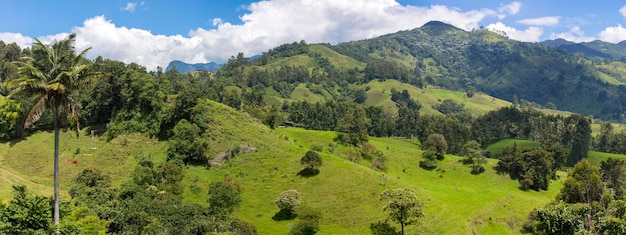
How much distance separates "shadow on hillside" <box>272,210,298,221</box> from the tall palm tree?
49.3 m

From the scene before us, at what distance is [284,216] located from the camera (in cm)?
7438

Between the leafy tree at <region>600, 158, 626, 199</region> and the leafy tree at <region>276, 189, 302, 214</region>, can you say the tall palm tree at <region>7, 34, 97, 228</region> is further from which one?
the leafy tree at <region>600, 158, 626, 199</region>

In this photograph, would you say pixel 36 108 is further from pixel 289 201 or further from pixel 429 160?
pixel 429 160

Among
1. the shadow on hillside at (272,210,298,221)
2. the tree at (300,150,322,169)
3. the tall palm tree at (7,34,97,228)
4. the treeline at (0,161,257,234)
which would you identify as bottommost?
the shadow on hillside at (272,210,298,221)

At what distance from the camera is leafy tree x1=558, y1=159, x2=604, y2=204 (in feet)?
257

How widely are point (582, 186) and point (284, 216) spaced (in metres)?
58.7

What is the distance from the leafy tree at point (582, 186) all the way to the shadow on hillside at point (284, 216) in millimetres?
55209

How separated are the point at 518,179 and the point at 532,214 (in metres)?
41.0

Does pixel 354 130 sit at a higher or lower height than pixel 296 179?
higher

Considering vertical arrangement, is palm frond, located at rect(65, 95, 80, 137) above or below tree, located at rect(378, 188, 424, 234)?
above

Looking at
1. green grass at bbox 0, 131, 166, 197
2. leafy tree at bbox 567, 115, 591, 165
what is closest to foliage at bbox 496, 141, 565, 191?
leafy tree at bbox 567, 115, 591, 165

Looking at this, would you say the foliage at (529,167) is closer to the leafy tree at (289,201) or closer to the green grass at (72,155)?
the leafy tree at (289,201)

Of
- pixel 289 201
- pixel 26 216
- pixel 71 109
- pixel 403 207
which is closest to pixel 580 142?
pixel 403 207

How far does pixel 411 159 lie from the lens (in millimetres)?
118750
